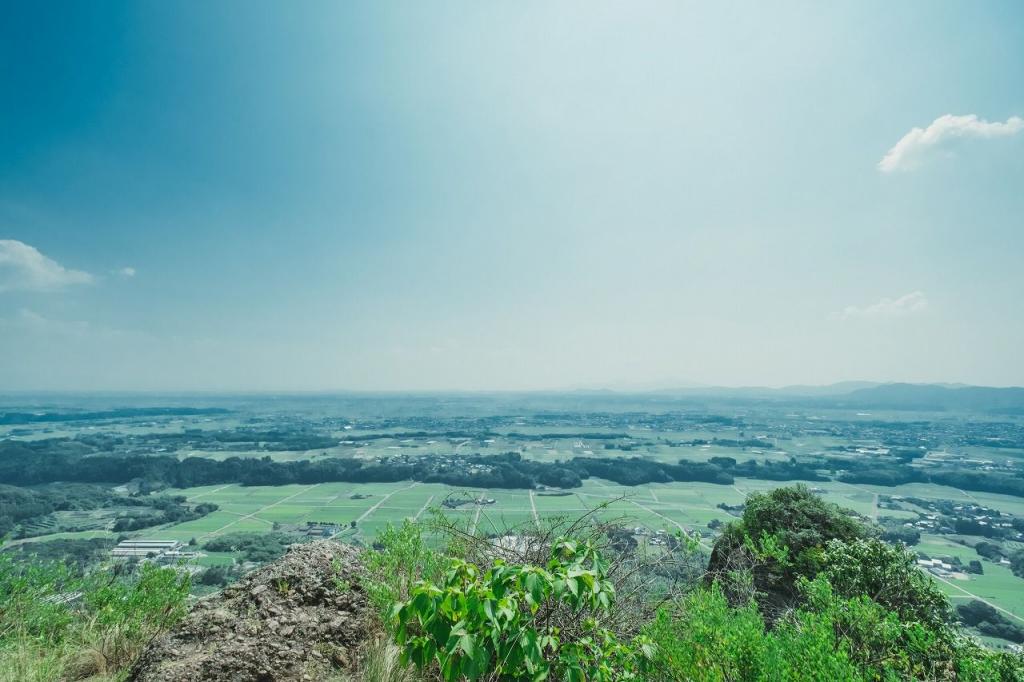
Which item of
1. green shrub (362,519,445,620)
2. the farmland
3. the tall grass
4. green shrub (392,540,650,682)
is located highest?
green shrub (392,540,650,682)

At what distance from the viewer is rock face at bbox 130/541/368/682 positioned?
10.9ft

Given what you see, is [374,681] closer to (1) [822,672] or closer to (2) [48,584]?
(1) [822,672]

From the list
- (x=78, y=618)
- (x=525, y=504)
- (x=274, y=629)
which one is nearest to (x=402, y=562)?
(x=274, y=629)

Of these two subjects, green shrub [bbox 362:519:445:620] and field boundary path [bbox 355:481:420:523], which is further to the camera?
field boundary path [bbox 355:481:420:523]

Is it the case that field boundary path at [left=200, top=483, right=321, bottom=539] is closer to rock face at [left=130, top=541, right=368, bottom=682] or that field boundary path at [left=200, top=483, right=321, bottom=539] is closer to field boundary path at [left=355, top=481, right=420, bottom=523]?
field boundary path at [left=355, top=481, right=420, bottom=523]

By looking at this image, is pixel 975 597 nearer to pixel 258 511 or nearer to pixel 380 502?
pixel 380 502

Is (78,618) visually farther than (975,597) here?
No

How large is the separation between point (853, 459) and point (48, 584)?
83.1m

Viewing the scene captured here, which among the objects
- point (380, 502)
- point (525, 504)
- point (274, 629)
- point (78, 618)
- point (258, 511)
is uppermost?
point (274, 629)

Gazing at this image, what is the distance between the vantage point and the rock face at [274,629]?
3.31m

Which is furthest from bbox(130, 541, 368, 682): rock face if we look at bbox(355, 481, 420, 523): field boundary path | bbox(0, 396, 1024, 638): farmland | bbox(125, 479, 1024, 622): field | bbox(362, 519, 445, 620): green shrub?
bbox(355, 481, 420, 523): field boundary path

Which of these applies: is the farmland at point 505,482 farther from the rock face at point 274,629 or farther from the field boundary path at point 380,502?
the rock face at point 274,629

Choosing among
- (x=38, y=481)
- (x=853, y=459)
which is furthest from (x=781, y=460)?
(x=38, y=481)

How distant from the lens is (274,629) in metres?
3.63
